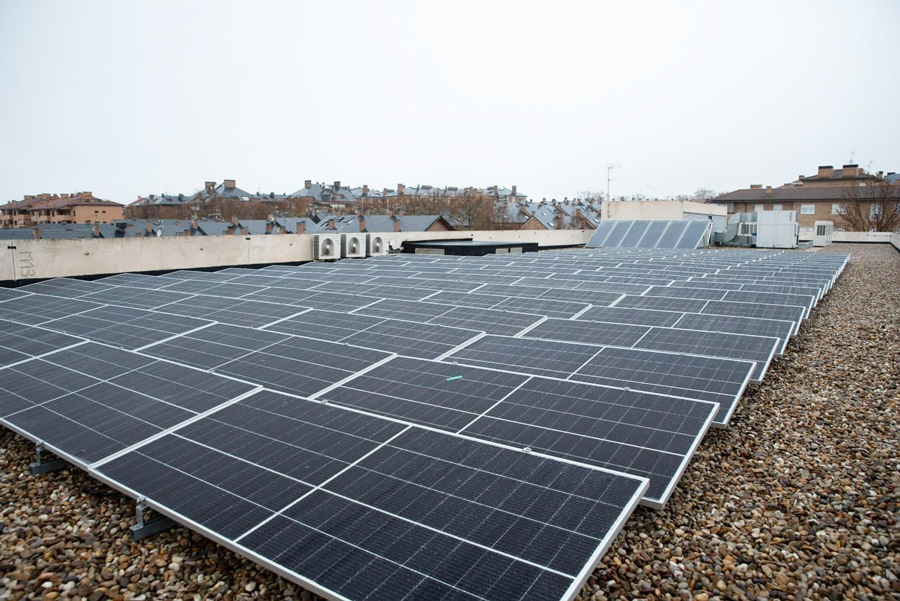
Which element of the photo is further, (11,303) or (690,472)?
(11,303)

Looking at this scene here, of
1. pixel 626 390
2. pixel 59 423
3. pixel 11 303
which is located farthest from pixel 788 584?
pixel 11 303

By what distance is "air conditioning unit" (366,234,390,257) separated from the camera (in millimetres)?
34875

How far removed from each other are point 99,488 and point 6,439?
2.75 meters

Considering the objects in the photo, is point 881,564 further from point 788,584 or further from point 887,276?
point 887,276

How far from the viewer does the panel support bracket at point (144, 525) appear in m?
5.87

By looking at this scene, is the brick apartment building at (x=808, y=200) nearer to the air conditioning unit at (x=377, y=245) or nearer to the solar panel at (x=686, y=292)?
the air conditioning unit at (x=377, y=245)

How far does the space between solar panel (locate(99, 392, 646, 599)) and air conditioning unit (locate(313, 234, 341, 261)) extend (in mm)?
24457

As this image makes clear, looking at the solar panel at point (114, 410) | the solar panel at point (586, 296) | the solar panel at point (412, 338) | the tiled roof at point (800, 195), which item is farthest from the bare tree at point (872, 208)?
the solar panel at point (114, 410)

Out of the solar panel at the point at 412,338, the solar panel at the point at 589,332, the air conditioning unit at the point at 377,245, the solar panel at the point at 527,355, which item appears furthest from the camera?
the air conditioning unit at the point at 377,245

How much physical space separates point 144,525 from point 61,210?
440 ft

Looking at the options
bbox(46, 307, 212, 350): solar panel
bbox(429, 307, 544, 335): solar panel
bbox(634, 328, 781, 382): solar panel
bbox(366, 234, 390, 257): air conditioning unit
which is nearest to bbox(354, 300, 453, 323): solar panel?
bbox(429, 307, 544, 335): solar panel

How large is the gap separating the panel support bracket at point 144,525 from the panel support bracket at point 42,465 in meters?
2.32

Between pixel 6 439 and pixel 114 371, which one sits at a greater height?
pixel 114 371

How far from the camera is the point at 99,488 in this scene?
23.4 feet
